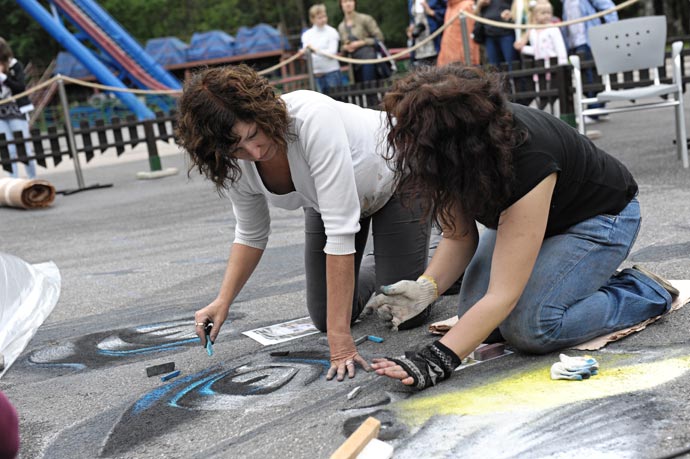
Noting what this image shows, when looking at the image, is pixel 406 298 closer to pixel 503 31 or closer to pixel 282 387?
pixel 282 387

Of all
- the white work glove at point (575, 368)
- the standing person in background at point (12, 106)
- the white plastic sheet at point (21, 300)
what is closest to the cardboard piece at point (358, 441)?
the white work glove at point (575, 368)

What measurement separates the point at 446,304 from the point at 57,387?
1.60 meters

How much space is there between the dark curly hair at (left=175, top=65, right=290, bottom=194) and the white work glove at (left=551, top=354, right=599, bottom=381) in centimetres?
110

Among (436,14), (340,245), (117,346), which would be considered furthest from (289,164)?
(436,14)

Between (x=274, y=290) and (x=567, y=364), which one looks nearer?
(x=567, y=364)

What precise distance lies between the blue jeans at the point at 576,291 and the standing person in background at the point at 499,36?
621cm

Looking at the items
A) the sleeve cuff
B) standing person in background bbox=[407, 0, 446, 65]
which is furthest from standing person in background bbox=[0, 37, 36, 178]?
the sleeve cuff

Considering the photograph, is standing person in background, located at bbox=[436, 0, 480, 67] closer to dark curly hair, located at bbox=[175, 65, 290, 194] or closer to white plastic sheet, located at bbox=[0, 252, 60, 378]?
white plastic sheet, located at bbox=[0, 252, 60, 378]

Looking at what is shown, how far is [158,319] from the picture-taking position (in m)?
3.93

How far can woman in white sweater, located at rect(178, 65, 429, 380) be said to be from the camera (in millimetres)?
2482

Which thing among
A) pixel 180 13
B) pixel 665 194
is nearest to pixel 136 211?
pixel 665 194

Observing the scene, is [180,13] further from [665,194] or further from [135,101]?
[665,194]

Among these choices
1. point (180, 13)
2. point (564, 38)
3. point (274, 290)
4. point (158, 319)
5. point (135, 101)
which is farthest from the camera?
point (180, 13)

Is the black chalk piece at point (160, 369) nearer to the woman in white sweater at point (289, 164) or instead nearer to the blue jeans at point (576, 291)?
the woman in white sweater at point (289, 164)
